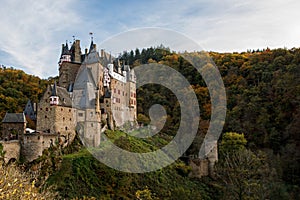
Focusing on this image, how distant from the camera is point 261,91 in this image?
48.8 metres

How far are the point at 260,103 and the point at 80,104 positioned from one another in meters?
26.6

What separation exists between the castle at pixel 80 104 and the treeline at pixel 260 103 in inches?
284

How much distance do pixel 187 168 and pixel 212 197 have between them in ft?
13.1

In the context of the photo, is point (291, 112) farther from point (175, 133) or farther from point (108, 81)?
point (108, 81)

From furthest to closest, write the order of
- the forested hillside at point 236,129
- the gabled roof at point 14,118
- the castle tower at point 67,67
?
the castle tower at point 67,67 < the gabled roof at point 14,118 < the forested hillside at point 236,129

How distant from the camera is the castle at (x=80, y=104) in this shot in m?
27.2

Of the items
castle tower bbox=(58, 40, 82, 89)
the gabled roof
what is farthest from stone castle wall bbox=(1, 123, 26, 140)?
castle tower bbox=(58, 40, 82, 89)

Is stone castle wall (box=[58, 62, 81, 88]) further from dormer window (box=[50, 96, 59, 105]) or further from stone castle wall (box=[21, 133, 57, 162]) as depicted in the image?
stone castle wall (box=[21, 133, 57, 162])

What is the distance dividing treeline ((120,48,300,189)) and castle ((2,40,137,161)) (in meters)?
7.22

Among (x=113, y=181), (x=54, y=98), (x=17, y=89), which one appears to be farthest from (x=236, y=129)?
(x=17, y=89)

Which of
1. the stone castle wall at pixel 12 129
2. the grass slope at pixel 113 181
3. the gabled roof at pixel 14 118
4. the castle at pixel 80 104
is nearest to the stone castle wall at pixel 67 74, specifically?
the castle at pixel 80 104

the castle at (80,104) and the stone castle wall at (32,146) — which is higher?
the castle at (80,104)

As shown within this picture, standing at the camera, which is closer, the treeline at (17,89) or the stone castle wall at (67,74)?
the stone castle wall at (67,74)

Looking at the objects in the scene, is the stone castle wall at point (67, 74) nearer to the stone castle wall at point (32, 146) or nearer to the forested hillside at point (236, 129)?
the forested hillside at point (236, 129)
